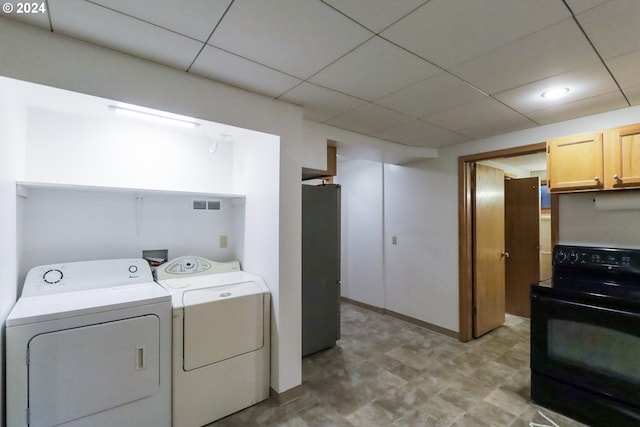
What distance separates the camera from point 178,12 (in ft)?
4.02

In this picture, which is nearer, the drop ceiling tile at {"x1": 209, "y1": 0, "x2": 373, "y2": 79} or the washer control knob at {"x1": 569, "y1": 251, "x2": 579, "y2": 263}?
the drop ceiling tile at {"x1": 209, "y1": 0, "x2": 373, "y2": 79}

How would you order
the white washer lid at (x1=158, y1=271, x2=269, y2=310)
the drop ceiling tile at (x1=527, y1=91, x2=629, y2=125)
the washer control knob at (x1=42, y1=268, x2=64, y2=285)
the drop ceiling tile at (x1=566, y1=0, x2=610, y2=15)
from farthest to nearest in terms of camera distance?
the drop ceiling tile at (x1=527, y1=91, x2=629, y2=125), the white washer lid at (x1=158, y1=271, x2=269, y2=310), the washer control knob at (x1=42, y1=268, x2=64, y2=285), the drop ceiling tile at (x1=566, y1=0, x2=610, y2=15)

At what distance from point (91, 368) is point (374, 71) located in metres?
2.30

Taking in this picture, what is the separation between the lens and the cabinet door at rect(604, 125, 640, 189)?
6.75 feet

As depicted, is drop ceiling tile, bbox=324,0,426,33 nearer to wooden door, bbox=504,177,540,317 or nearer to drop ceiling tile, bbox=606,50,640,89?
drop ceiling tile, bbox=606,50,640,89

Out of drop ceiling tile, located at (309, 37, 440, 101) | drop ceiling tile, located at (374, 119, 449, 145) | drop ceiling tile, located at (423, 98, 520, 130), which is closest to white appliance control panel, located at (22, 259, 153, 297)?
drop ceiling tile, located at (309, 37, 440, 101)

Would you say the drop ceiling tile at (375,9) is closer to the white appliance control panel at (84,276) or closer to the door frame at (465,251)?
the white appliance control panel at (84,276)

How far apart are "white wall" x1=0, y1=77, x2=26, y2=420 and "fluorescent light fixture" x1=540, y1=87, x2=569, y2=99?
3152mm

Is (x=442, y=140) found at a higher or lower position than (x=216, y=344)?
higher

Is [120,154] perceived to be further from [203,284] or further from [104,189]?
[203,284]

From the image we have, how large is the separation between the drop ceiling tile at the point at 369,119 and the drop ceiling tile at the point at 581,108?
110 cm

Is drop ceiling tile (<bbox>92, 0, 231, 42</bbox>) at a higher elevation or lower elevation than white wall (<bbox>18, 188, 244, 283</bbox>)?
higher

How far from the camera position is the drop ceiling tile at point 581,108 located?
211cm

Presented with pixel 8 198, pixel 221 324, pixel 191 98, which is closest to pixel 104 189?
pixel 8 198
